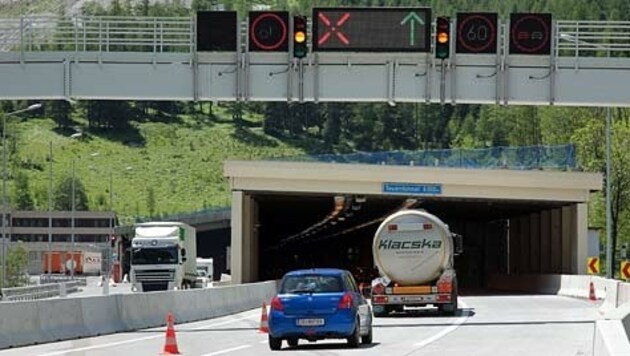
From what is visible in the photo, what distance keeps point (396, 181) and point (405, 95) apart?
2758cm

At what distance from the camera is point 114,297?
1336 inches

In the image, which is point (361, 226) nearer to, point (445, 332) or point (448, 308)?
point (448, 308)

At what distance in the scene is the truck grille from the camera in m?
63.7

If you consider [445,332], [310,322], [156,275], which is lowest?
[156,275]

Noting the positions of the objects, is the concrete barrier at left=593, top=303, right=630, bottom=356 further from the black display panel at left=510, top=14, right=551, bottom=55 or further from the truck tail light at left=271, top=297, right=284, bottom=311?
the black display panel at left=510, top=14, right=551, bottom=55

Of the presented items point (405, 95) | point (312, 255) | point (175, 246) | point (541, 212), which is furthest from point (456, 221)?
point (405, 95)

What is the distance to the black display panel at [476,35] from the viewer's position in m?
37.0

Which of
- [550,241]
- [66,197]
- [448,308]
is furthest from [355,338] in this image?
[66,197]

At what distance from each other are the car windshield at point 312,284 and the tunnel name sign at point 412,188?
38.9 metres

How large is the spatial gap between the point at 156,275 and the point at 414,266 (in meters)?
24.4

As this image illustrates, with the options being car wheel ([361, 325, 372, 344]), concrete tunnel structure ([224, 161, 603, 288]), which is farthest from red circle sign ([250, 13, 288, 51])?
concrete tunnel structure ([224, 161, 603, 288])

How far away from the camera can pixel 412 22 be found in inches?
1459

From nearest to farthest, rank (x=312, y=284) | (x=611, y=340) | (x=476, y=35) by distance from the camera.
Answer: (x=611, y=340) → (x=312, y=284) → (x=476, y=35)

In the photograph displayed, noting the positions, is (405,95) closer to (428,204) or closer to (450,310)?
(450,310)
